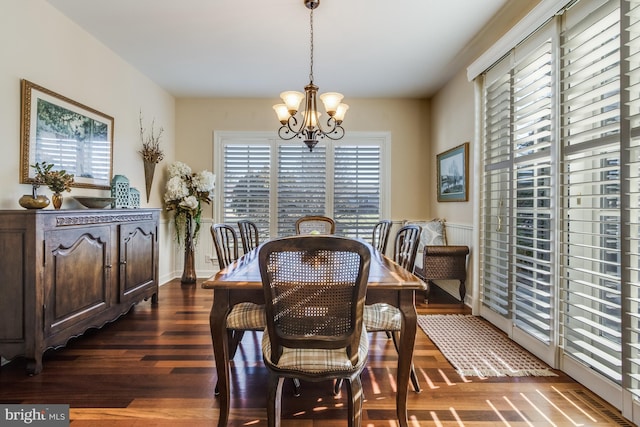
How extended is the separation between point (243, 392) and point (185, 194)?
3094 mm

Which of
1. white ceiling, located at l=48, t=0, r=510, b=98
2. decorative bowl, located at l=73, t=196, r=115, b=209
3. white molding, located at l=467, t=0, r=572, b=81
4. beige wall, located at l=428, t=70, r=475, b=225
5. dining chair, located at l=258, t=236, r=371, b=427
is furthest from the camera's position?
beige wall, located at l=428, t=70, r=475, b=225

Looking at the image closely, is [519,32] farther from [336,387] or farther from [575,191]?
[336,387]

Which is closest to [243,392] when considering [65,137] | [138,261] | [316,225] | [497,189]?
[138,261]

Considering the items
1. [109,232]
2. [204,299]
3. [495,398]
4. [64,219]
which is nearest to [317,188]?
[204,299]

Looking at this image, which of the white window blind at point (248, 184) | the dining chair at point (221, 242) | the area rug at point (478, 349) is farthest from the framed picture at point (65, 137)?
the area rug at point (478, 349)

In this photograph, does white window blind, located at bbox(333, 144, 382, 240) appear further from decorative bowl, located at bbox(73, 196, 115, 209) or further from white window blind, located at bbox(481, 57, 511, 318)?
decorative bowl, located at bbox(73, 196, 115, 209)

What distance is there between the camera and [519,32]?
8.21ft

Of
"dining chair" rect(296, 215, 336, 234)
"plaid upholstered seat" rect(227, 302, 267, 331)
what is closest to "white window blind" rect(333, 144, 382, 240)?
"dining chair" rect(296, 215, 336, 234)

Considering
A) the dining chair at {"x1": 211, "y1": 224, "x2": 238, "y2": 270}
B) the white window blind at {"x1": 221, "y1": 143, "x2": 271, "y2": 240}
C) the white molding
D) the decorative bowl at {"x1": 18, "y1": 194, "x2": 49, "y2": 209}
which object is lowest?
the dining chair at {"x1": 211, "y1": 224, "x2": 238, "y2": 270}

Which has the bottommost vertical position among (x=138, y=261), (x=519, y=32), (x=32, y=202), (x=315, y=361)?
(x=315, y=361)

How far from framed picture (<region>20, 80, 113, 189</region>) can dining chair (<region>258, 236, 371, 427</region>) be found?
91.2 inches

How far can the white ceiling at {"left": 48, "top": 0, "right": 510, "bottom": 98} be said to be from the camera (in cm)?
265

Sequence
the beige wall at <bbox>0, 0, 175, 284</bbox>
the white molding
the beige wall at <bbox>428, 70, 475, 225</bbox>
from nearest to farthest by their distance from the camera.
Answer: the white molding
the beige wall at <bbox>0, 0, 175, 284</bbox>
the beige wall at <bbox>428, 70, 475, 225</bbox>

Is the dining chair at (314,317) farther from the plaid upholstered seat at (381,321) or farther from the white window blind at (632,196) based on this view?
the white window blind at (632,196)
